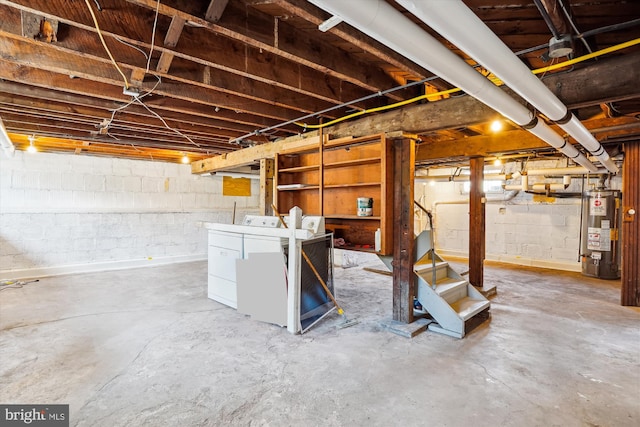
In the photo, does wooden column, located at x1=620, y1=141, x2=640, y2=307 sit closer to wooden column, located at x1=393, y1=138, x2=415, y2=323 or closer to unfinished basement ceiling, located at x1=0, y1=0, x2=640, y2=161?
unfinished basement ceiling, located at x1=0, y1=0, x2=640, y2=161

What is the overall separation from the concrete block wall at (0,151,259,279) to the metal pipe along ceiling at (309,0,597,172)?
6.20 m

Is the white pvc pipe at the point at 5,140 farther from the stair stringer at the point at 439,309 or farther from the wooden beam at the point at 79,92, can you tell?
the stair stringer at the point at 439,309

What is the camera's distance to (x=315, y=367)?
2.28 meters

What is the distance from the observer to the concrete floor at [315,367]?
179 centimetres

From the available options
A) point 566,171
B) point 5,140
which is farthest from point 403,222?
point 5,140

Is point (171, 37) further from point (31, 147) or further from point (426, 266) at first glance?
point (31, 147)

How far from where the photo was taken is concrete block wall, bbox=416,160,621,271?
5945mm

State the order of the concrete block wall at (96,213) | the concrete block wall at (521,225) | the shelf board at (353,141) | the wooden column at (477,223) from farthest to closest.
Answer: the concrete block wall at (521,225) → the concrete block wall at (96,213) → the wooden column at (477,223) → the shelf board at (353,141)

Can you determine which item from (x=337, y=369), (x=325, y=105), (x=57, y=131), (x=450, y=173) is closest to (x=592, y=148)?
(x=325, y=105)

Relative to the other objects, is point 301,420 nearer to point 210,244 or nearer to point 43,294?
point 210,244

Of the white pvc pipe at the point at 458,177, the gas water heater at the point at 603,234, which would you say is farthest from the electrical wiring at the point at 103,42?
the gas water heater at the point at 603,234

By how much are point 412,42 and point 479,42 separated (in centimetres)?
A: 23

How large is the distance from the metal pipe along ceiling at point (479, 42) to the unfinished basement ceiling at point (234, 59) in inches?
13.3

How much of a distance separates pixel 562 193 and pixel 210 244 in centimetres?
635
